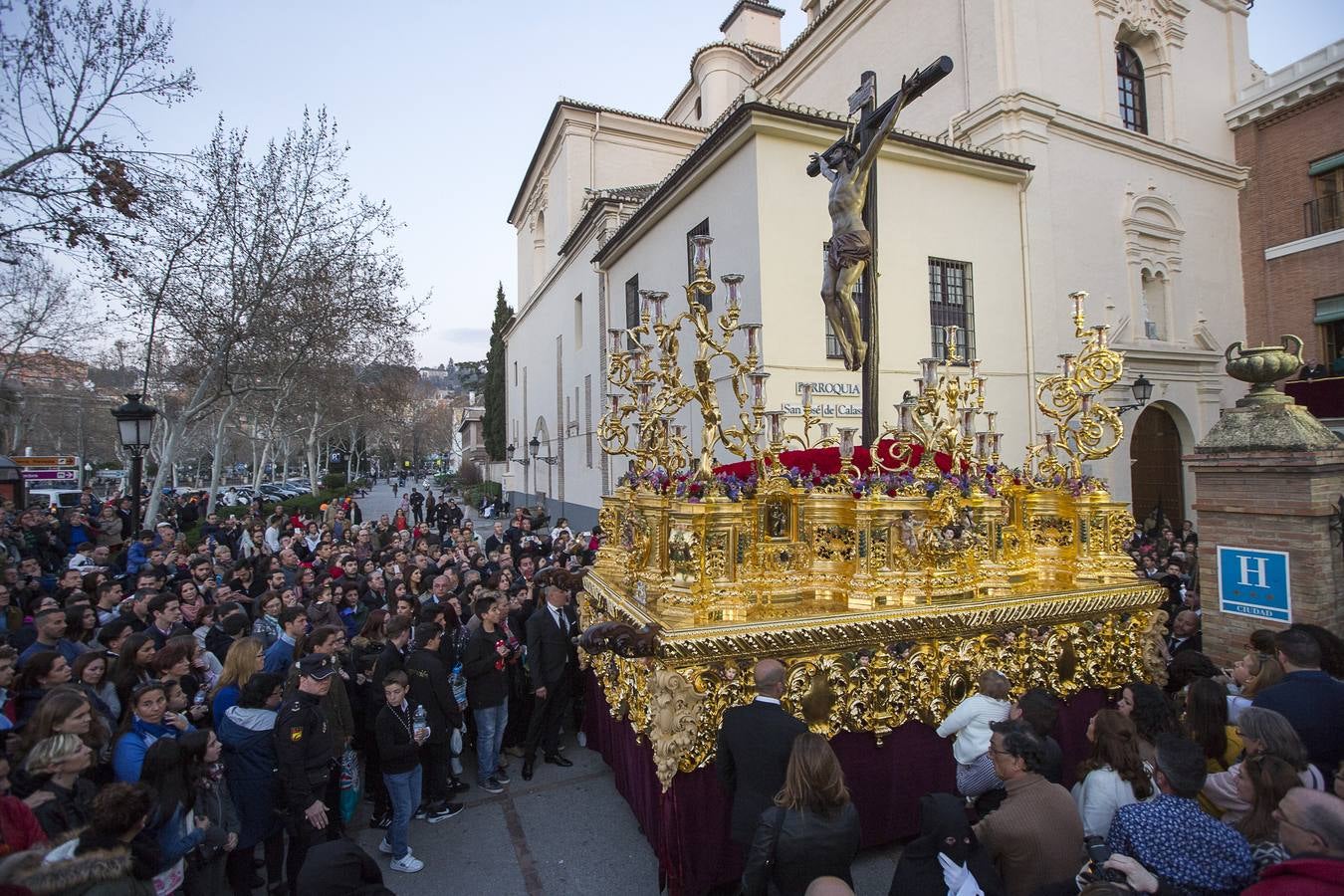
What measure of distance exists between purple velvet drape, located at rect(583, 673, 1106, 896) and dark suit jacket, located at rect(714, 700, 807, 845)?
506 mm

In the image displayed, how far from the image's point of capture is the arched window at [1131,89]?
17.7 metres

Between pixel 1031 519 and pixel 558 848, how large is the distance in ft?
15.4

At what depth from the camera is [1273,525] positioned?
5.47 meters

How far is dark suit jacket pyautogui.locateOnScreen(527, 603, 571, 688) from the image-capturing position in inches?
238

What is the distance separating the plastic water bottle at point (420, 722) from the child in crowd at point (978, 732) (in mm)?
3538

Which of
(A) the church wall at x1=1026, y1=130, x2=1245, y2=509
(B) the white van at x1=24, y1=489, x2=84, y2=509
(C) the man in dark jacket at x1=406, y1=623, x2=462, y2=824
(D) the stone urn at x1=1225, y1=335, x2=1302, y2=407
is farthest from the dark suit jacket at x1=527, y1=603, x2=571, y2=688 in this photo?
(B) the white van at x1=24, y1=489, x2=84, y2=509

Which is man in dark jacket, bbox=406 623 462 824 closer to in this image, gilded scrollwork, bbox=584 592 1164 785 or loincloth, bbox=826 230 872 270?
gilded scrollwork, bbox=584 592 1164 785

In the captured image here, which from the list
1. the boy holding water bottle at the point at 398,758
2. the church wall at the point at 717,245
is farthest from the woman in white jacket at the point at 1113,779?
the church wall at the point at 717,245

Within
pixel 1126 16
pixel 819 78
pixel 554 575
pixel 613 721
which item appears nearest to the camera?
pixel 613 721

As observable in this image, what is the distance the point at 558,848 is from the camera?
4.79 meters

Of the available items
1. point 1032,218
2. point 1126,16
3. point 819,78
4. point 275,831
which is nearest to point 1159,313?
point 1032,218

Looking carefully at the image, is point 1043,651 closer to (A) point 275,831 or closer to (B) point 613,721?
(B) point 613,721

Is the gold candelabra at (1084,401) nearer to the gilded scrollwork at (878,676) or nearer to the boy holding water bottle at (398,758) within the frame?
the gilded scrollwork at (878,676)

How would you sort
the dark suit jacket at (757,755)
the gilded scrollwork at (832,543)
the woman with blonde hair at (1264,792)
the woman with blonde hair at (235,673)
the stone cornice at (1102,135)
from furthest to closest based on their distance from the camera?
the stone cornice at (1102,135) < the gilded scrollwork at (832,543) < the woman with blonde hair at (235,673) < the dark suit jacket at (757,755) < the woman with blonde hair at (1264,792)
